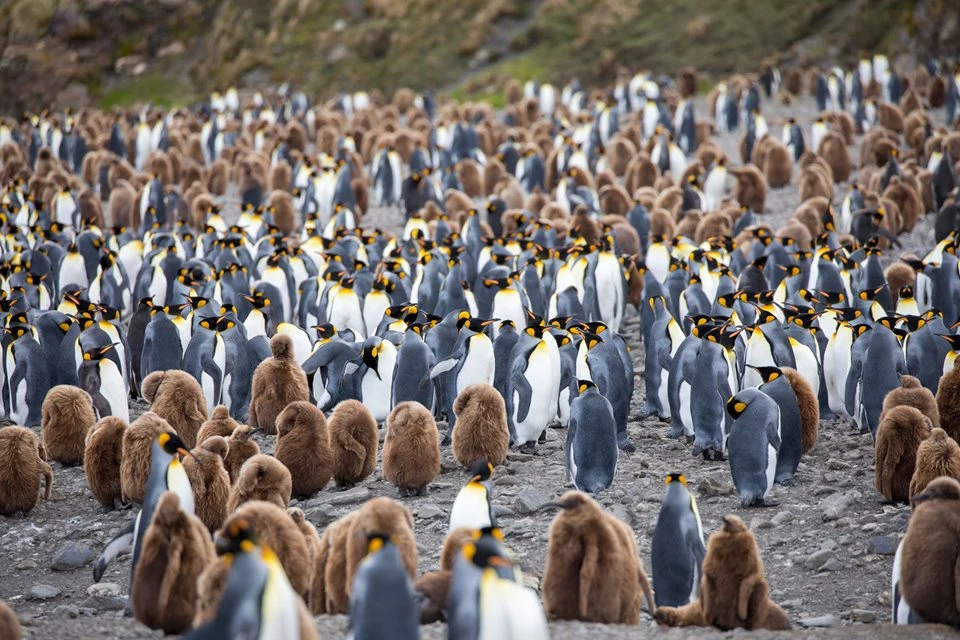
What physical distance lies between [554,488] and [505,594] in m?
3.55

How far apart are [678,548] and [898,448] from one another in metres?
2.03

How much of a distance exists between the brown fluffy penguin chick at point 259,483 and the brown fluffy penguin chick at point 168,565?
1215mm

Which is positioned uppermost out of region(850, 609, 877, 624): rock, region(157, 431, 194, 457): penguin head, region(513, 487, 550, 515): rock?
region(157, 431, 194, 457): penguin head

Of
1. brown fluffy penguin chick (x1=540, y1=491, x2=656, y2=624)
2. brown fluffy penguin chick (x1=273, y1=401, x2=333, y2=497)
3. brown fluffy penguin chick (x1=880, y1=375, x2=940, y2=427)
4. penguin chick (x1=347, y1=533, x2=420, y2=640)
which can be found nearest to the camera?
penguin chick (x1=347, y1=533, x2=420, y2=640)

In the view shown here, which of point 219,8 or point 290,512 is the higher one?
point 219,8

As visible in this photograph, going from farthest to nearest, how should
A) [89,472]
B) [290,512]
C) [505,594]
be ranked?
[89,472]
[290,512]
[505,594]

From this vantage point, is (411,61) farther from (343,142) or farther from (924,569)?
(924,569)

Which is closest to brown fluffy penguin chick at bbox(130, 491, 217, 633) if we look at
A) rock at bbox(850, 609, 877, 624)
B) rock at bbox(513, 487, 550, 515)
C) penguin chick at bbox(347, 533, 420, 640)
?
penguin chick at bbox(347, 533, 420, 640)

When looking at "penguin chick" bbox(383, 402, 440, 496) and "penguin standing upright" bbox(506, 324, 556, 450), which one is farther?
"penguin standing upright" bbox(506, 324, 556, 450)

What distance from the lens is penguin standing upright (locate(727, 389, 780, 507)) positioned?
23.7ft

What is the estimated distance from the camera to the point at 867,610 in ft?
19.7

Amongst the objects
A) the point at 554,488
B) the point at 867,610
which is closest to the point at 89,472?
the point at 554,488

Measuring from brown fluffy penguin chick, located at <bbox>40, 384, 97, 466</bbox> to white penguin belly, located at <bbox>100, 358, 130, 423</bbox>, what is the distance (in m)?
0.49

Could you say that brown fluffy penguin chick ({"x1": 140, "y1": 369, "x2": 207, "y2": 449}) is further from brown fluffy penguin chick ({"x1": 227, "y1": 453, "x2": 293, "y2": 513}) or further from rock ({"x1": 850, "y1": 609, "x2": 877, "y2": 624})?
rock ({"x1": 850, "y1": 609, "x2": 877, "y2": 624})
